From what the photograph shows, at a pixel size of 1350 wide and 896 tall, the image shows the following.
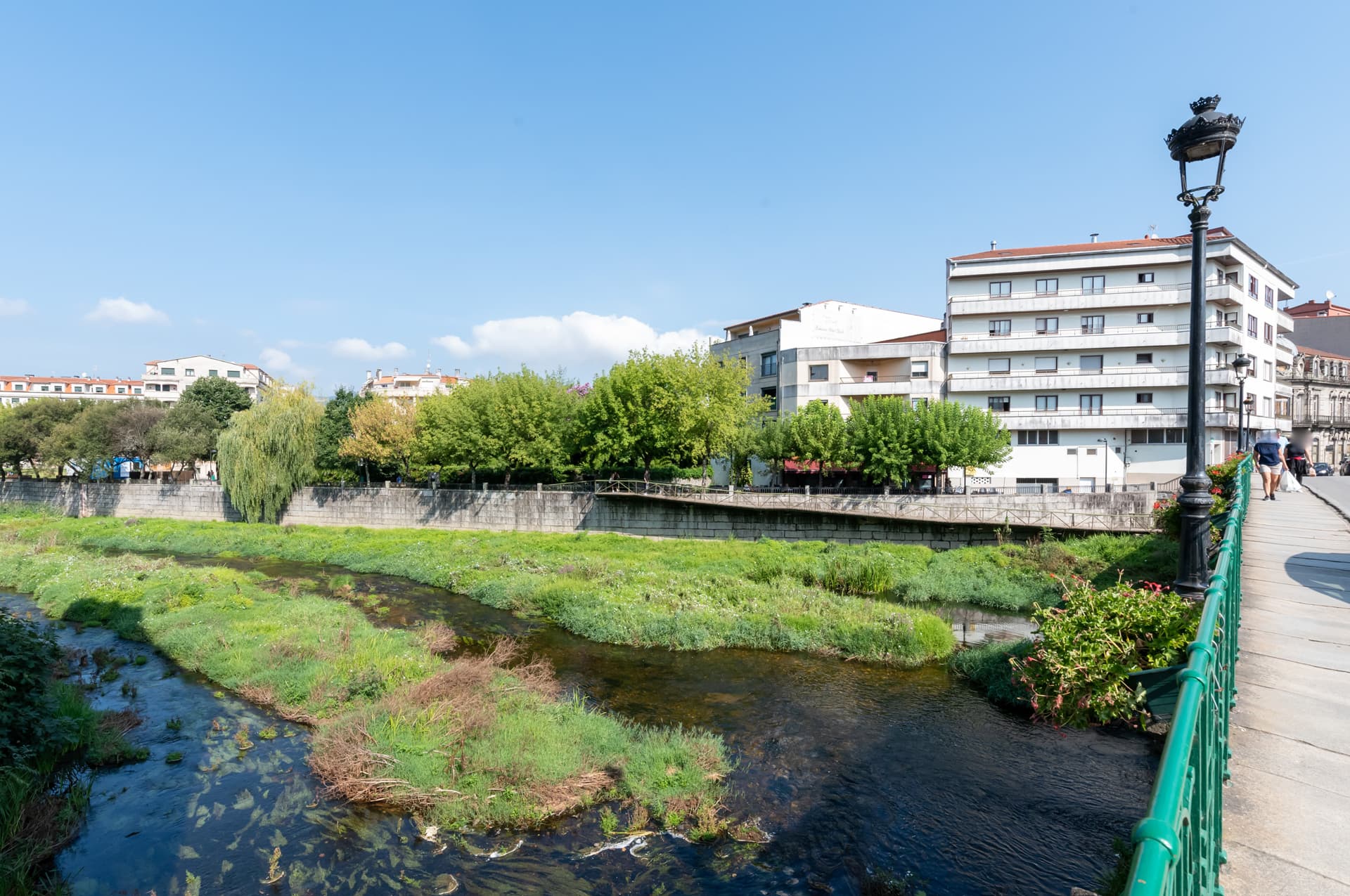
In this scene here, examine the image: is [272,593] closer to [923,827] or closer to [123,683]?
[123,683]

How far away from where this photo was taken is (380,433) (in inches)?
1781

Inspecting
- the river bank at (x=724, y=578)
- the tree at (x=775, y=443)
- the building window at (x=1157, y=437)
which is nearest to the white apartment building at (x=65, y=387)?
the river bank at (x=724, y=578)

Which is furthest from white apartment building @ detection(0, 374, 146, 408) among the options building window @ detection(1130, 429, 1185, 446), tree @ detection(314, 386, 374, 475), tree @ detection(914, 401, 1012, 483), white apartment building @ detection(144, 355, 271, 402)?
building window @ detection(1130, 429, 1185, 446)

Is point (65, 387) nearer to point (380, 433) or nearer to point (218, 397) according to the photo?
point (218, 397)

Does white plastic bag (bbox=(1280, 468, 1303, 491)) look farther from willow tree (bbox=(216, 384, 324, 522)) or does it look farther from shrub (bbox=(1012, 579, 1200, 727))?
willow tree (bbox=(216, 384, 324, 522))

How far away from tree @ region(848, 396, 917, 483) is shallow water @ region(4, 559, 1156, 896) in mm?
21631

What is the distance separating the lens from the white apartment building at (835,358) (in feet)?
143

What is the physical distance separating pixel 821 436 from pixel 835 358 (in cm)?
984

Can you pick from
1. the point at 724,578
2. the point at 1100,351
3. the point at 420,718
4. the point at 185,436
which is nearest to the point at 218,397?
the point at 185,436

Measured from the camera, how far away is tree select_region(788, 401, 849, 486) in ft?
120

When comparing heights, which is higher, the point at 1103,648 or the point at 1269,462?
the point at 1269,462

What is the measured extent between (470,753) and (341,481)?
140 ft

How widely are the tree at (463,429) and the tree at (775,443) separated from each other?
14935 millimetres

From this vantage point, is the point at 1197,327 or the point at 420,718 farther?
the point at 420,718
